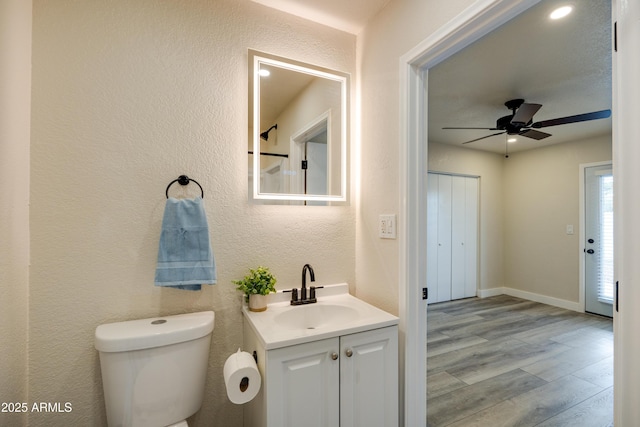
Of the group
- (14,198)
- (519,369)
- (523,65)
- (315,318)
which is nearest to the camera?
(14,198)

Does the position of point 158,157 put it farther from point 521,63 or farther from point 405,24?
point 521,63

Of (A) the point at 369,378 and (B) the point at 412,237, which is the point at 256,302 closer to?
(A) the point at 369,378

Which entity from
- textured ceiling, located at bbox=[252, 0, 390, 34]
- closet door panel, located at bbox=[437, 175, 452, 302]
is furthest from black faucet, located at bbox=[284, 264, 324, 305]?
closet door panel, located at bbox=[437, 175, 452, 302]

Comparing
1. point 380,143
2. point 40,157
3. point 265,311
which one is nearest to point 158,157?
point 40,157

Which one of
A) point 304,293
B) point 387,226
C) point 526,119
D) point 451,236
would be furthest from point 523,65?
point 451,236

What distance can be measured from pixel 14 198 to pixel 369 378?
154cm

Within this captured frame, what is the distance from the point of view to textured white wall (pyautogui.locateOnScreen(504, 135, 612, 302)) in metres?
4.03

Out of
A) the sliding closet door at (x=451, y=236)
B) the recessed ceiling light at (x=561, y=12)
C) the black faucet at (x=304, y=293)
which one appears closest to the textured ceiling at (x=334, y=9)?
the recessed ceiling light at (x=561, y=12)

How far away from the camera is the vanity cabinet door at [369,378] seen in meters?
1.21

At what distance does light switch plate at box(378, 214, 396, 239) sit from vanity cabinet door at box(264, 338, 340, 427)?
0.58 m

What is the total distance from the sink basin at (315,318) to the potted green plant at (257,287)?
0.04 meters

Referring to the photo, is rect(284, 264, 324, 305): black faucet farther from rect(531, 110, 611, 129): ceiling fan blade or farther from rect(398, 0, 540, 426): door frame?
rect(531, 110, 611, 129): ceiling fan blade

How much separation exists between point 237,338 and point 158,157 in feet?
3.18

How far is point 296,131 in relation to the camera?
165 centimetres
